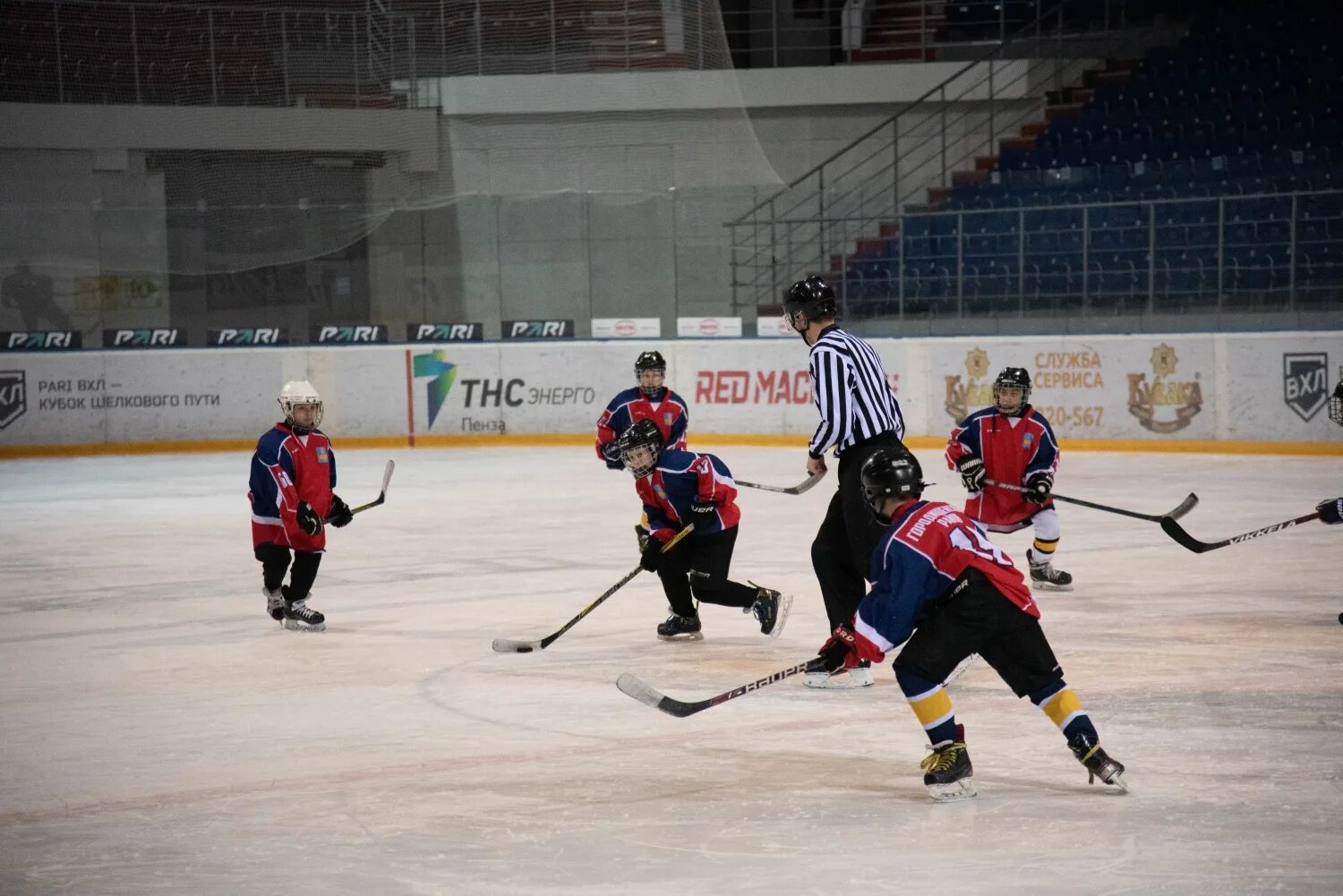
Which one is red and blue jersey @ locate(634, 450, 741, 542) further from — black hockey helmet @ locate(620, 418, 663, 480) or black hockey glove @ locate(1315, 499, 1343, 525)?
black hockey glove @ locate(1315, 499, 1343, 525)

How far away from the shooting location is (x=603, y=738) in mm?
4887

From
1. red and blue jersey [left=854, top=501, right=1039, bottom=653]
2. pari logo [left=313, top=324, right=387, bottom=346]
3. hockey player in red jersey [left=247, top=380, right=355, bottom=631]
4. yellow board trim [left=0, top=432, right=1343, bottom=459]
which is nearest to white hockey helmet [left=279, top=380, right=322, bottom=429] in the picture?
hockey player in red jersey [left=247, top=380, right=355, bottom=631]

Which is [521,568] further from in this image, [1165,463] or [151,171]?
[151,171]

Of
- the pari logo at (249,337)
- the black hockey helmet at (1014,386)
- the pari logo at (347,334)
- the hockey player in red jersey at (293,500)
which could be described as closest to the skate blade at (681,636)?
the hockey player in red jersey at (293,500)

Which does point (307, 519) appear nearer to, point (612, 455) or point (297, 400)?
point (297, 400)

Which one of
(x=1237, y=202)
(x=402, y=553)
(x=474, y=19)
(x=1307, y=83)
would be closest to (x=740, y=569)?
(x=402, y=553)

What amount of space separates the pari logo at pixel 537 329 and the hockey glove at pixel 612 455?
8498mm

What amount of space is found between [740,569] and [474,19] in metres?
9.76

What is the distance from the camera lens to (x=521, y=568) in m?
8.45

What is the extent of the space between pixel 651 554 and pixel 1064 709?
98.0 inches

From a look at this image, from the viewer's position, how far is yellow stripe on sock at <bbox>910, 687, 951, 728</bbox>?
4121 mm

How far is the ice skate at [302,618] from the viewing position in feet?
22.6

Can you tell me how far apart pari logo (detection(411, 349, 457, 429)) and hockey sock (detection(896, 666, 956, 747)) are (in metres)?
12.4

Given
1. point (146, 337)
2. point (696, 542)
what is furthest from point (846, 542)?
point (146, 337)
